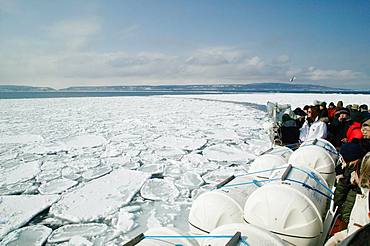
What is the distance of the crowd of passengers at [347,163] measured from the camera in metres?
1.70

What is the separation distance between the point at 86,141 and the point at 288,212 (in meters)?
7.60

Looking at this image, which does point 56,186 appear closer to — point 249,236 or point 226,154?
point 226,154

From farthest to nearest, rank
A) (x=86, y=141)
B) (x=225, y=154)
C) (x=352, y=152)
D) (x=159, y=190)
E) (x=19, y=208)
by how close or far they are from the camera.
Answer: (x=86, y=141) → (x=225, y=154) → (x=159, y=190) → (x=19, y=208) → (x=352, y=152)

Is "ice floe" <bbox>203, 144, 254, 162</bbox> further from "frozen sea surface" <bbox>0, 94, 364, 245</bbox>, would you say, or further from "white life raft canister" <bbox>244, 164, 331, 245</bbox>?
"white life raft canister" <bbox>244, 164, 331, 245</bbox>

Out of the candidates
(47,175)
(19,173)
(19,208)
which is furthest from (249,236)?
(19,173)

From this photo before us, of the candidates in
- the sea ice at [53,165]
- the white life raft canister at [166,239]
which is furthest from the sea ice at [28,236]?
→ the sea ice at [53,165]

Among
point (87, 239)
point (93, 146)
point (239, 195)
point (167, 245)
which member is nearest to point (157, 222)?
point (87, 239)

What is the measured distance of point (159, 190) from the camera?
14.6ft

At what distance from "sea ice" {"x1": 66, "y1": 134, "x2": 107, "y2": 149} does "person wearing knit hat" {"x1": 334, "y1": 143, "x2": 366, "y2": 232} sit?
22.5 ft

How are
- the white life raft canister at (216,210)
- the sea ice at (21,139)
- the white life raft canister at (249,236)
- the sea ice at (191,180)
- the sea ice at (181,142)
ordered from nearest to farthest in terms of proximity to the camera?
the white life raft canister at (249,236), the white life raft canister at (216,210), the sea ice at (191,180), the sea ice at (181,142), the sea ice at (21,139)

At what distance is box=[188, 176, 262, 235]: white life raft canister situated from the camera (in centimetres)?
224

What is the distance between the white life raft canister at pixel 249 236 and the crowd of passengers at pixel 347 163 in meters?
0.64

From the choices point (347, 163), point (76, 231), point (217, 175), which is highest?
point (347, 163)

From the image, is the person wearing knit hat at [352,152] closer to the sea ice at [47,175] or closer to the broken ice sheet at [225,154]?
the broken ice sheet at [225,154]
